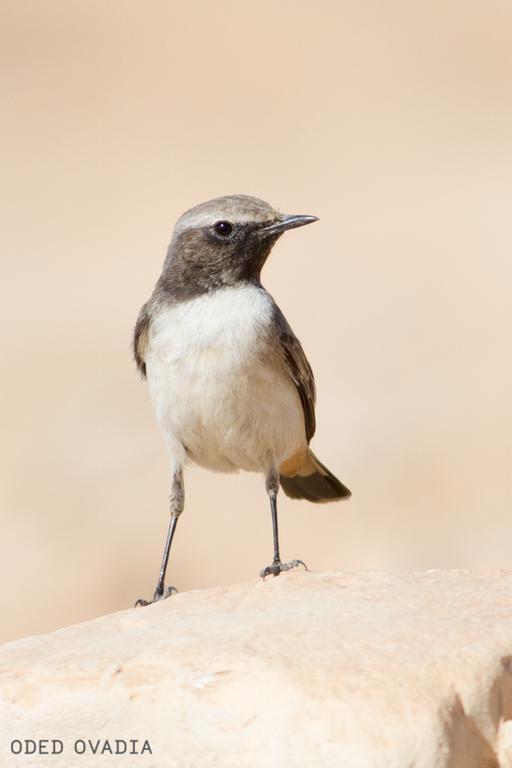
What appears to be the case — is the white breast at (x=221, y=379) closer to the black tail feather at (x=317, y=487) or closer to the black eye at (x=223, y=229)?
the black eye at (x=223, y=229)

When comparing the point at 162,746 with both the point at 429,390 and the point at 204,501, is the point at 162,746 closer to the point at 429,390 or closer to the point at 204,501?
the point at 204,501

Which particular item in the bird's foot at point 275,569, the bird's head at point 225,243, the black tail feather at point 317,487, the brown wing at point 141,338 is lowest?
the bird's foot at point 275,569

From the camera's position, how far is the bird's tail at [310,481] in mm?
8828

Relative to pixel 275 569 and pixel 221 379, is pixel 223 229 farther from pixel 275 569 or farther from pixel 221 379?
pixel 275 569

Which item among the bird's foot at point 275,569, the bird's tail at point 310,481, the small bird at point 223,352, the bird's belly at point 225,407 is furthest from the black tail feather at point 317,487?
the bird's foot at point 275,569

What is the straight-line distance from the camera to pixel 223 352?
24.4 ft

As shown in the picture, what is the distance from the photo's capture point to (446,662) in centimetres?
487

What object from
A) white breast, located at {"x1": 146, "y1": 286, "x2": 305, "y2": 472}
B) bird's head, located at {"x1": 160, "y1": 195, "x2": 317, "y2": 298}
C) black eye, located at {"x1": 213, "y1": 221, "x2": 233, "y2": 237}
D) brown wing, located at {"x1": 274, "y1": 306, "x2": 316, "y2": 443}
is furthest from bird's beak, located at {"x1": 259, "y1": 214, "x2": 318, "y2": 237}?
brown wing, located at {"x1": 274, "y1": 306, "x2": 316, "y2": 443}

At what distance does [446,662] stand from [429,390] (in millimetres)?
10366

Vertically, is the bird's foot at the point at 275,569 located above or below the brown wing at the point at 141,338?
below

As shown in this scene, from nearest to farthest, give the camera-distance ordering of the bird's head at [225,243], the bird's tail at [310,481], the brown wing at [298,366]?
the bird's head at [225,243]
the brown wing at [298,366]
the bird's tail at [310,481]

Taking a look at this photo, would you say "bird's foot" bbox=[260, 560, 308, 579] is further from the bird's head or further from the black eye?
the black eye

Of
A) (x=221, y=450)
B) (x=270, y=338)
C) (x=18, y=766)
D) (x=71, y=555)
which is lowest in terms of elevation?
(x=71, y=555)

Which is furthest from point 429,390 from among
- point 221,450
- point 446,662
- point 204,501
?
point 446,662
